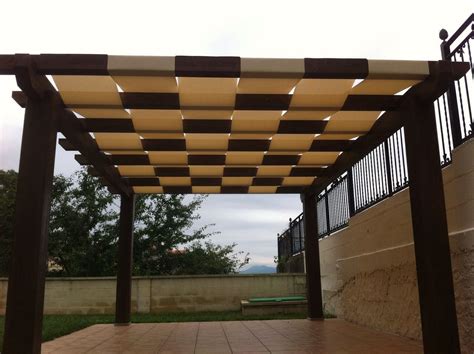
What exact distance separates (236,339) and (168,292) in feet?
19.8

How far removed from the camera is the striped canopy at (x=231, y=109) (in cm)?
423

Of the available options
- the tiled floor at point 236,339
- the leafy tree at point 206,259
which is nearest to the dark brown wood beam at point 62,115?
the tiled floor at point 236,339

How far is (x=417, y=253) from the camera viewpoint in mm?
4527

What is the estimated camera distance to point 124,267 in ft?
29.3

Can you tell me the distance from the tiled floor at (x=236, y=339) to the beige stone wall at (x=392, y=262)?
374 mm

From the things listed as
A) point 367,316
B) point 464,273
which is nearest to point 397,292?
point 367,316

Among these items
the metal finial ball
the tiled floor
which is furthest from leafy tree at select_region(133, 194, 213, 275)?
the metal finial ball

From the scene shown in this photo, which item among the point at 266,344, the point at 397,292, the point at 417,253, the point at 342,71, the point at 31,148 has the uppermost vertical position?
the point at 342,71

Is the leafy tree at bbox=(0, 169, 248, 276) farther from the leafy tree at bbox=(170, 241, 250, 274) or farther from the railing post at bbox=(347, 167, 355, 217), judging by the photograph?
the railing post at bbox=(347, 167, 355, 217)

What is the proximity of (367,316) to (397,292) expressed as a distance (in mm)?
1413

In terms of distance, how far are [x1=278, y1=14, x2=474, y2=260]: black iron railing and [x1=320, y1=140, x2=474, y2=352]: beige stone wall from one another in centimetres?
21

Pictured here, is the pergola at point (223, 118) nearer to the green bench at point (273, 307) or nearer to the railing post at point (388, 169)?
the railing post at point (388, 169)

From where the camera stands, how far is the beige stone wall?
462cm

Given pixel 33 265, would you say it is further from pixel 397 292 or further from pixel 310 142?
pixel 397 292
